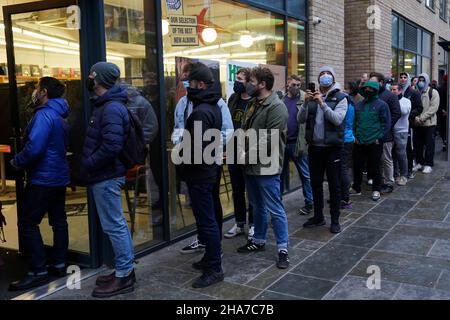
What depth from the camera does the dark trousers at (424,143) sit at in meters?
9.41

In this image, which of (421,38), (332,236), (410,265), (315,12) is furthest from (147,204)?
(421,38)

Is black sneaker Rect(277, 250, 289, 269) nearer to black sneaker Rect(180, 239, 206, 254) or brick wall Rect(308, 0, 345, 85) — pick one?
black sneaker Rect(180, 239, 206, 254)

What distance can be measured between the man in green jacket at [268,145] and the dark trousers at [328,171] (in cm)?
124

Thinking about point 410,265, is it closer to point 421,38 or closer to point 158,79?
point 158,79

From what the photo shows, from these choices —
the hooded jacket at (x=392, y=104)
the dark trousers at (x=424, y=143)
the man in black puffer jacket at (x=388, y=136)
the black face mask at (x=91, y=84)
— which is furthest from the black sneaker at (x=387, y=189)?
the black face mask at (x=91, y=84)

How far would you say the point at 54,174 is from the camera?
A: 4340 mm

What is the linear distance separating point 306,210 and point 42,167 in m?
3.58

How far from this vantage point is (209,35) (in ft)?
20.0

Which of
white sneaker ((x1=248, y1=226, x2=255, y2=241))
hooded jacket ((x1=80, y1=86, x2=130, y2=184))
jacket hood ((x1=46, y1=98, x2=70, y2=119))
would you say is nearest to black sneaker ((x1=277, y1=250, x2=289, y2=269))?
white sneaker ((x1=248, y1=226, x2=255, y2=241))

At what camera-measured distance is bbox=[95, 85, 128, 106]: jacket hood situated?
12.9 feet

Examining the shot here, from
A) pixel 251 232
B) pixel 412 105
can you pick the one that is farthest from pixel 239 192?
pixel 412 105

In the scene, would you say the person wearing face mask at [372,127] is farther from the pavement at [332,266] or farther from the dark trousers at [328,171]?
the dark trousers at [328,171]

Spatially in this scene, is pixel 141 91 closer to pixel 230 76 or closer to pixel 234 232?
pixel 230 76

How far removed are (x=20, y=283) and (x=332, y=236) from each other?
3272 mm
